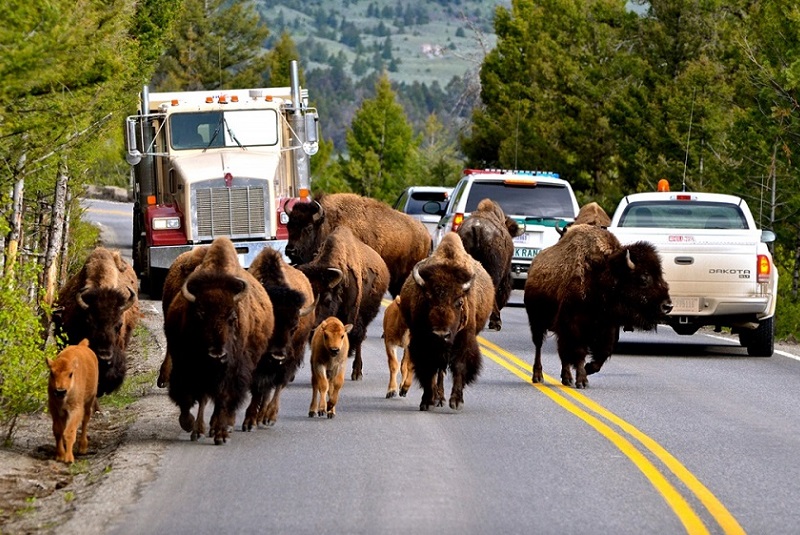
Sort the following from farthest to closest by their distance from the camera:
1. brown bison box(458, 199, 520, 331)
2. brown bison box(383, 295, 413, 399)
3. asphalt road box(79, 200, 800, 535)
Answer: brown bison box(458, 199, 520, 331), brown bison box(383, 295, 413, 399), asphalt road box(79, 200, 800, 535)

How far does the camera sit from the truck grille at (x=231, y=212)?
86.8 feet

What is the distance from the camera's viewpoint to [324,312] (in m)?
15.9

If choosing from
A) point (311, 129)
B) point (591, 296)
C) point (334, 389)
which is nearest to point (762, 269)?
point (591, 296)

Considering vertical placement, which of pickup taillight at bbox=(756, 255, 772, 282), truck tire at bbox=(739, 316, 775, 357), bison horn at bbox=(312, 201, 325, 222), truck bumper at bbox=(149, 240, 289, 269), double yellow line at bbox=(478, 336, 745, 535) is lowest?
truck tire at bbox=(739, 316, 775, 357)

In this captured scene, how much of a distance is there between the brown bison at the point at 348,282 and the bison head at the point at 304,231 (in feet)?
6.80

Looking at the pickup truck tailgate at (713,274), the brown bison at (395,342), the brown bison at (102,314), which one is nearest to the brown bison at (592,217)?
the pickup truck tailgate at (713,274)

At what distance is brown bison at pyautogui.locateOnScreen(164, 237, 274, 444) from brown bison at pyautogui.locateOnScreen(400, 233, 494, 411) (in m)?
1.71

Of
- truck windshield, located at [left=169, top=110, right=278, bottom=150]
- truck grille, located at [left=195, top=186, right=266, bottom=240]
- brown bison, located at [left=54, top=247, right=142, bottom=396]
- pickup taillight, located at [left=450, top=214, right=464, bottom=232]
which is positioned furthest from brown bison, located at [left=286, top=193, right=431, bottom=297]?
truck windshield, located at [left=169, top=110, right=278, bottom=150]

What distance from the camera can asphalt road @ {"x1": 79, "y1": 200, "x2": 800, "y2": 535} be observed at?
31.2 ft

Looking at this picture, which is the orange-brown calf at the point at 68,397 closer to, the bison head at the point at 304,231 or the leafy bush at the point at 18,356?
the leafy bush at the point at 18,356

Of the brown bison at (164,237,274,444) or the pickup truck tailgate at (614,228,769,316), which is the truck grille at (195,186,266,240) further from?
the brown bison at (164,237,274,444)

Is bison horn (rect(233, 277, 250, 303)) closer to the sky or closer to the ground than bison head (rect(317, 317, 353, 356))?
closer to the sky

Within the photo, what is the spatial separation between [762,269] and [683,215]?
5.65 feet

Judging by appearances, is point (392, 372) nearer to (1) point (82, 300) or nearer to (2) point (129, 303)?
(2) point (129, 303)
